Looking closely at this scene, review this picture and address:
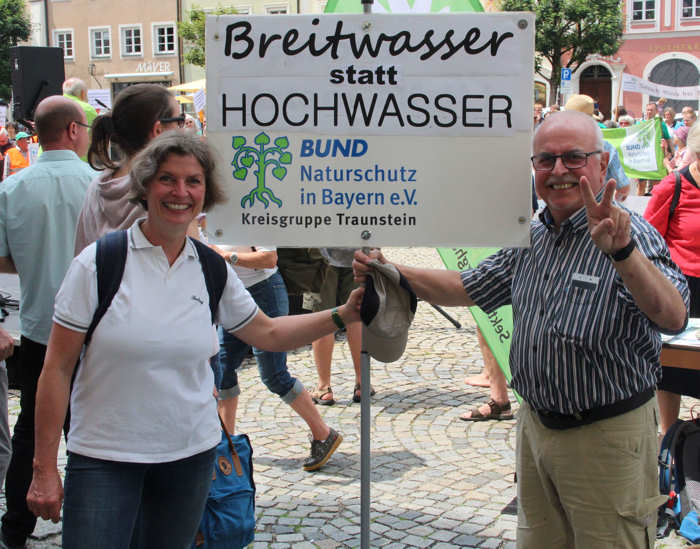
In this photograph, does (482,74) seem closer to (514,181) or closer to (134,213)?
(514,181)

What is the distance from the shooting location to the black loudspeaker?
9227mm

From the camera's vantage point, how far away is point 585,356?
239 centimetres

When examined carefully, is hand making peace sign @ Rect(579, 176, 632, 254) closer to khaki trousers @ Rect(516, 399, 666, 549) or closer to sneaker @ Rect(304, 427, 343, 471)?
khaki trousers @ Rect(516, 399, 666, 549)

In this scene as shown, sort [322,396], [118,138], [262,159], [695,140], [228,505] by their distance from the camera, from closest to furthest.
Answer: [262,159], [228,505], [118,138], [695,140], [322,396]

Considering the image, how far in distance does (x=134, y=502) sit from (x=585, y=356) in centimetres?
135

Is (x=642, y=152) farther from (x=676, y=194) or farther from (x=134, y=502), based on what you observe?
(x=134, y=502)

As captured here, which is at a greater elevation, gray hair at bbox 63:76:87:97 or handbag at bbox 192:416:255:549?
gray hair at bbox 63:76:87:97

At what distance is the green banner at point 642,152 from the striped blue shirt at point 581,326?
947 centimetres

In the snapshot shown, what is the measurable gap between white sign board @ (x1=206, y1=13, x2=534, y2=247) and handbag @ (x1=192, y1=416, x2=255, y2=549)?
848 mm

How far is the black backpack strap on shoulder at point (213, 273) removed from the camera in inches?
98.7

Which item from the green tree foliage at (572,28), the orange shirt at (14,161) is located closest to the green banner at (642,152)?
the orange shirt at (14,161)

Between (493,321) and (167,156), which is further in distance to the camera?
(493,321)

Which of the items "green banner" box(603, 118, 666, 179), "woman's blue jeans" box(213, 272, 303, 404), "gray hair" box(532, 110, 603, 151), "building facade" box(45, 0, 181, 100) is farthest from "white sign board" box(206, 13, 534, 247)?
"building facade" box(45, 0, 181, 100)

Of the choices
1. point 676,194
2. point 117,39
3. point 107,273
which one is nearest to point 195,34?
point 117,39
